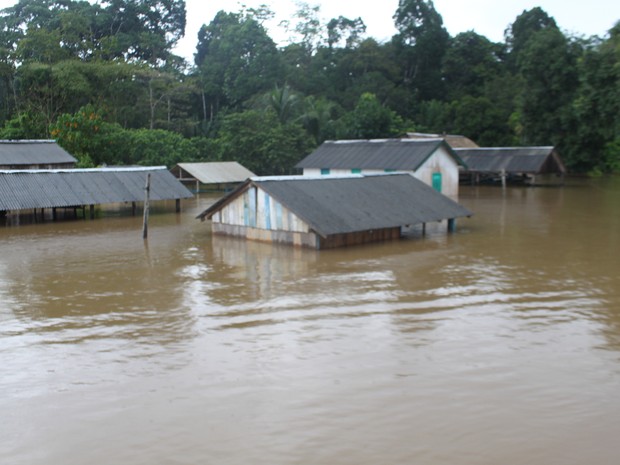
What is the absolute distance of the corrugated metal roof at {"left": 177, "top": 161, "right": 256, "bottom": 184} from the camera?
35.2m

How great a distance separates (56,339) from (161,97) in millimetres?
37220

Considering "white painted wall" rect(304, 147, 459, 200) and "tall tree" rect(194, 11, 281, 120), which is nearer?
"white painted wall" rect(304, 147, 459, 200)

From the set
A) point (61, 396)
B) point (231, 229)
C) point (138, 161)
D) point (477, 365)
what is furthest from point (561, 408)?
point (138, 161)

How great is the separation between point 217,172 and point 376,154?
8010 mm

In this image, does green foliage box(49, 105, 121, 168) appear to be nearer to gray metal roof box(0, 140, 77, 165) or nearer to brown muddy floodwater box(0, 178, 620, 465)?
gray metal roof box(0, 140, 77, 165)

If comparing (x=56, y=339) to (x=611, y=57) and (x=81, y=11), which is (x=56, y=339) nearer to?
(x=611, y=57)

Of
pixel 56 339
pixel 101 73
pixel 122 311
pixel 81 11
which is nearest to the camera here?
pixel 56 339

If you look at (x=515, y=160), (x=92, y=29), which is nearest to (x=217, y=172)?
(x=515, y=160)

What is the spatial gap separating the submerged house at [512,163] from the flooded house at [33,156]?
809 inches

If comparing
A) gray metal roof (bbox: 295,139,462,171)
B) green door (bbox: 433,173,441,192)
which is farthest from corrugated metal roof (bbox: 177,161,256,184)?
green door (bbox: 433,173,441,192)

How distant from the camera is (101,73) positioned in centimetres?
4297

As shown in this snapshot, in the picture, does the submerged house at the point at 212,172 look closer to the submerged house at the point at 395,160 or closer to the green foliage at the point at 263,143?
the green foliage at the point at 263,143

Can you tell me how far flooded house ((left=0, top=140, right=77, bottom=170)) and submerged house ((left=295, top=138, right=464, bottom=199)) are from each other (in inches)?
465

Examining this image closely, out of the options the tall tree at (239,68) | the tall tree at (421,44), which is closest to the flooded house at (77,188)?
the tall tree at (239,68)
